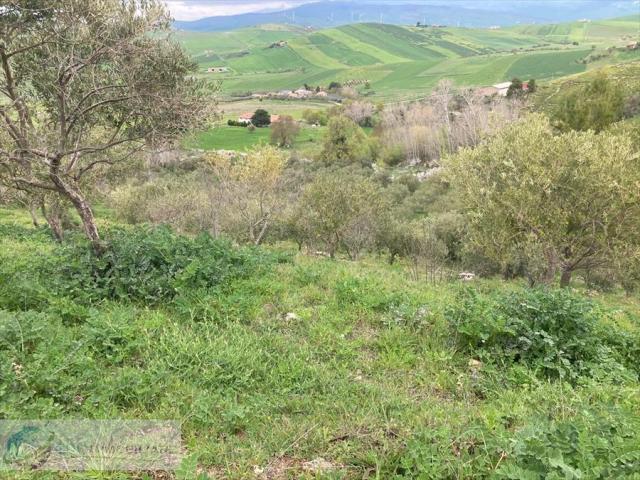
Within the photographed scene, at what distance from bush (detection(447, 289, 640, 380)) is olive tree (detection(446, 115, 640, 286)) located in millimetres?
11412

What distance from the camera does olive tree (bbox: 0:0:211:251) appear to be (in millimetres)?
8227

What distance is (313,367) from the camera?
5934 millimetres

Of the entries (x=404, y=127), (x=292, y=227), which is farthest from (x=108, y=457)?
(x=404, y=127)

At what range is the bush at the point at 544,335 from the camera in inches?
243

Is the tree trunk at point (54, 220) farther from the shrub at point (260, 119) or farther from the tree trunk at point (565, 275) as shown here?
the shrub at point (260, 119)

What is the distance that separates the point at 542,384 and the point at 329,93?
168910mm

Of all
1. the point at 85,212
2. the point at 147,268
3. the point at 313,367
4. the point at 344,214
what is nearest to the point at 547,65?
the point at 344,214

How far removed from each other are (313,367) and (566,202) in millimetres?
15516

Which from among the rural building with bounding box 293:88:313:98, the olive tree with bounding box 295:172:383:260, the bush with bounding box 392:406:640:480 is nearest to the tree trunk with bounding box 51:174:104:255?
the bush with bounding box 392:406:640:480

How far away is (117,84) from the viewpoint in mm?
8898

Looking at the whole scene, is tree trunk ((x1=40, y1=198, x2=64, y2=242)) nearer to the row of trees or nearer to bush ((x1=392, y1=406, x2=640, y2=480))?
the row of trees

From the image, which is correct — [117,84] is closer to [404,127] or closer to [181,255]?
[181,255]

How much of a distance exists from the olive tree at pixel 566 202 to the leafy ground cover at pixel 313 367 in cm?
977

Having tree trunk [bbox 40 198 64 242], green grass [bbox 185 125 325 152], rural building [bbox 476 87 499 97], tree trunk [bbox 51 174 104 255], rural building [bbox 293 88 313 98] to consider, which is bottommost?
green grass [bbox 185 125 325 152]
